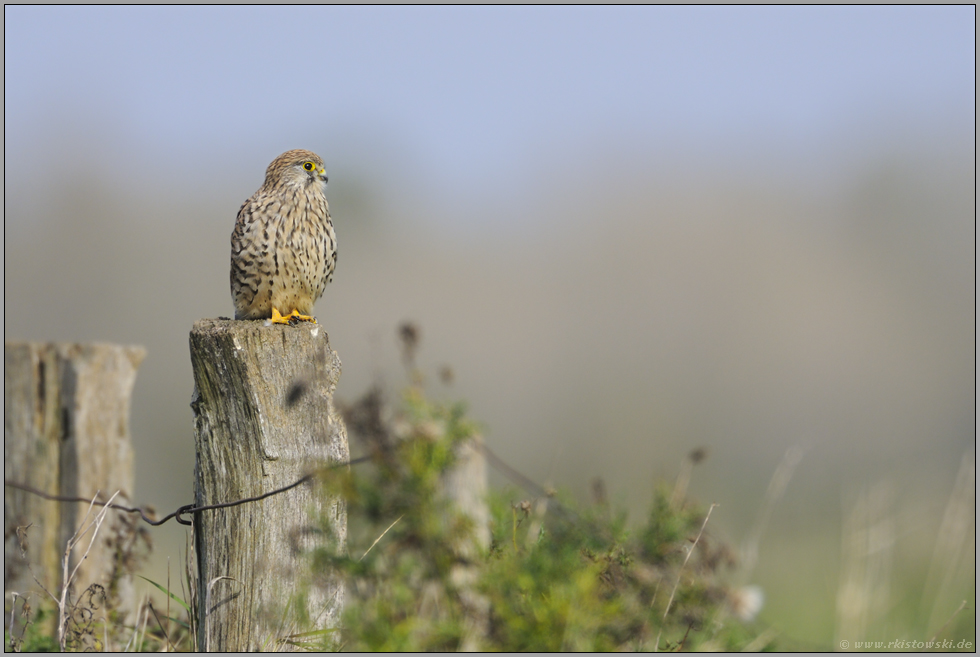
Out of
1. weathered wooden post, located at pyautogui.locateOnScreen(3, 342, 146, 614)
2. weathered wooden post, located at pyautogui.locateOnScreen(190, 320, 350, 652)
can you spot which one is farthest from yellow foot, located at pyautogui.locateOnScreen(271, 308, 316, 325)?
weathered wooden post, located at pyautogui.locateOnScreen(3, 342, 146, 614)

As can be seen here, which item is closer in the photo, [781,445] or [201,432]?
[201,432]

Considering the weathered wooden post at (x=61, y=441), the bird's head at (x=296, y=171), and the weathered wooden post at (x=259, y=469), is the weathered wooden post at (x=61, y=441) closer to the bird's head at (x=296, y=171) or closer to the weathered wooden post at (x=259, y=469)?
the bird's head at (x=296, y=171)

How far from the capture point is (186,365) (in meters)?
16.3

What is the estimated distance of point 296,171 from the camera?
453 cm

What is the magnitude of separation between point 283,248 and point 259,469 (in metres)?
1.66

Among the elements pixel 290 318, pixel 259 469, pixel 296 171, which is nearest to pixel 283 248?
pixel 290 318

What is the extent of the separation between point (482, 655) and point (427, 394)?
64 cm

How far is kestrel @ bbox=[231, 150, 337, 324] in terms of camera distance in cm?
421

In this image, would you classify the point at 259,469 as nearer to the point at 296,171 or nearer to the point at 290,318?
the point at 290,318

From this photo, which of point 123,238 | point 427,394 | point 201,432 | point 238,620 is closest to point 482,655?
point 427,394

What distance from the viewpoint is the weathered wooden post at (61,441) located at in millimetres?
4430

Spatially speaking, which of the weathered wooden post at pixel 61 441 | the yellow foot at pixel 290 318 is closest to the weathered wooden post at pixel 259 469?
the yellow foot at pixel 290 318

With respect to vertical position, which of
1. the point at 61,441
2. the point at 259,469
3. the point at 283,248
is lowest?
the point at 61,441

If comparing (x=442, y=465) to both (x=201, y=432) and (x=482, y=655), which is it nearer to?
(x=482, y=655)
